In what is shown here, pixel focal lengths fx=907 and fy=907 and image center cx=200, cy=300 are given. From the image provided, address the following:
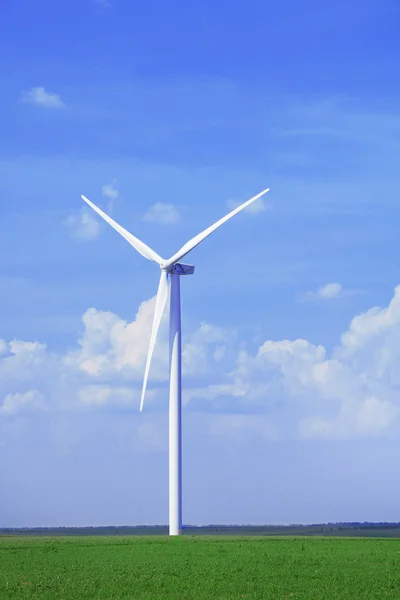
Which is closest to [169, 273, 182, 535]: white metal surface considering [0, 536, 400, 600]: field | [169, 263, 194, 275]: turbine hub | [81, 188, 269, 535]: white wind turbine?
[81, 188, 269, 535]: white wind turbine

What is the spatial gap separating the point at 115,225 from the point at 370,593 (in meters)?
49.9

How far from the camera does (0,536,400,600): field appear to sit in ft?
140

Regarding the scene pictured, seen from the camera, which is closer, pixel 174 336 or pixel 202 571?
pixel 202 571

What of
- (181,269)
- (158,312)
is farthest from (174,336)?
(181,269)

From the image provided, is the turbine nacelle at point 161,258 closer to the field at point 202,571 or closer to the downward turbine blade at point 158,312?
the downward turbine blade at point 158,312

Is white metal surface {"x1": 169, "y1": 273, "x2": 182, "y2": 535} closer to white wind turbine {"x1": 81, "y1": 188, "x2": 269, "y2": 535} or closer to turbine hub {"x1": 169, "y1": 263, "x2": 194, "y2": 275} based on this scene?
white wind turbine {"x1": 81, "y1": 188, "x2": 269, "y2": 535}

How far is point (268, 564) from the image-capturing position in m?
53.2

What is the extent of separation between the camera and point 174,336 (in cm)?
8156

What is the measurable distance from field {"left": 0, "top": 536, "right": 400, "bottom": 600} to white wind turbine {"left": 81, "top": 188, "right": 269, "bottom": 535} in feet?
33.0

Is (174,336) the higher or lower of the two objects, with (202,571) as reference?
higher

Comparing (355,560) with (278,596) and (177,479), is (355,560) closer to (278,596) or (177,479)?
(278,596)

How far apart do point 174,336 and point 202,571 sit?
112ft

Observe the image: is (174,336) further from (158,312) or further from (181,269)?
(181,269)

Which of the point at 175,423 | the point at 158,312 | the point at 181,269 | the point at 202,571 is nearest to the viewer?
the point at 202,571
